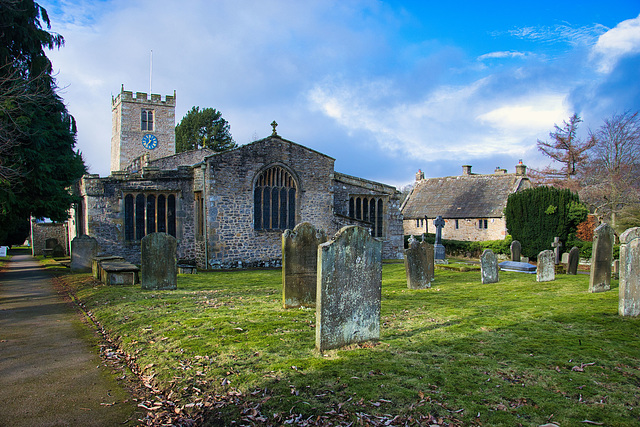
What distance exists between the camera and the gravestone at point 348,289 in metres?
5.74

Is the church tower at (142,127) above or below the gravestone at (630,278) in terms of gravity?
above

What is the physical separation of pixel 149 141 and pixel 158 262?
3360 cm

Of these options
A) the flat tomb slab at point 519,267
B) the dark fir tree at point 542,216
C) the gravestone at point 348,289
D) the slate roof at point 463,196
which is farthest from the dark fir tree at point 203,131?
the gravestone at point 348,289

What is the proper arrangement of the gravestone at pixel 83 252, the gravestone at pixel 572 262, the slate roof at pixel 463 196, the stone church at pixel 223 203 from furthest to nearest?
1. the slate roof at pixel 463 196
2. the stone church at pixel 223 203
3. the gravestone at pixel 83 252
4. the gravestone at pixel 572 262

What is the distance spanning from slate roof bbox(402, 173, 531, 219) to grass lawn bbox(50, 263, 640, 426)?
24.3 meters

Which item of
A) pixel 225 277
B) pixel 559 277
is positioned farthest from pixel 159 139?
pixel 559 277

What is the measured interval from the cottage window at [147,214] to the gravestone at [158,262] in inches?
330

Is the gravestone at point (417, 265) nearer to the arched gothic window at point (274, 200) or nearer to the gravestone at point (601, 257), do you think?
the gravestone at point (601, 257)

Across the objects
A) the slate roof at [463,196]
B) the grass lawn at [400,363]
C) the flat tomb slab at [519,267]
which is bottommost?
the grass lawn at [400,363]

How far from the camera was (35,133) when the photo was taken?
567 inches

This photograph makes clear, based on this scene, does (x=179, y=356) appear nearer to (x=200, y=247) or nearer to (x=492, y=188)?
(x=200, y=247)

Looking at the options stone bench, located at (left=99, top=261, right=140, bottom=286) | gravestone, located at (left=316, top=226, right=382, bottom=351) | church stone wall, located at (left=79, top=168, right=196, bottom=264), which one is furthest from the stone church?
gravestone, located at (left=316, top=226, right=382, bottom=351)

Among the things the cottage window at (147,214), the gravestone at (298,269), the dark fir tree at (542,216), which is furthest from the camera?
the dark fir tree at (542,216)

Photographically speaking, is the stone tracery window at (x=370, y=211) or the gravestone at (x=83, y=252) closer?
the gravestone at (x=83, y=252)
